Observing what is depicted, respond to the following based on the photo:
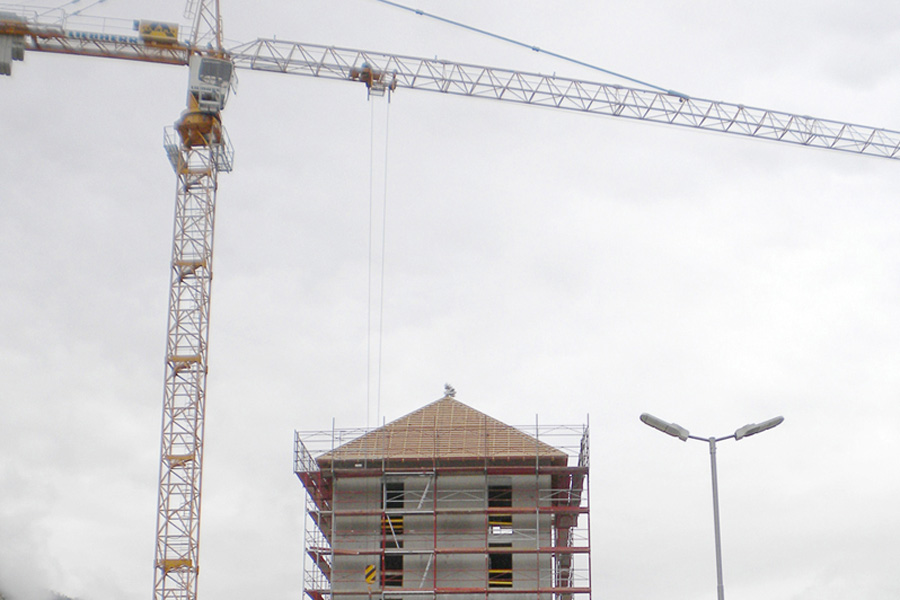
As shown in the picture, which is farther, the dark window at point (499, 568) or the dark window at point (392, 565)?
the dark window at point (392, 565)

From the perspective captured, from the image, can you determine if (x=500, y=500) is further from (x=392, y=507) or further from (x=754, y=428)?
(x=754, y=428)

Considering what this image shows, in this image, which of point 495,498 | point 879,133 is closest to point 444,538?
point 495,498

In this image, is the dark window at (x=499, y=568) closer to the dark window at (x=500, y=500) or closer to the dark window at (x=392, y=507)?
→ the dark window at (x=500, y=500)

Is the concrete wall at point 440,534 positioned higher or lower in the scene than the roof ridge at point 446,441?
lower

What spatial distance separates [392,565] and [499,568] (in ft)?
15.3

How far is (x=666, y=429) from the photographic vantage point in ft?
116

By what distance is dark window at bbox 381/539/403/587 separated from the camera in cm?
5806

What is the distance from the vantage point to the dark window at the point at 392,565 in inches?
2286

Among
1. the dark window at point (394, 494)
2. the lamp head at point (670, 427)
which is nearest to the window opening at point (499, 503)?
the dark window at point (394, 494)

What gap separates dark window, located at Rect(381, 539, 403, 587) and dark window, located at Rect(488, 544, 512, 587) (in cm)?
389

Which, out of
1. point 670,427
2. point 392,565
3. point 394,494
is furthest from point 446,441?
point 670,427

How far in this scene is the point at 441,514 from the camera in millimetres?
58469

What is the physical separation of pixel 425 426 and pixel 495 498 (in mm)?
4834

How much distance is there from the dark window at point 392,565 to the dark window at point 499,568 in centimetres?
389
